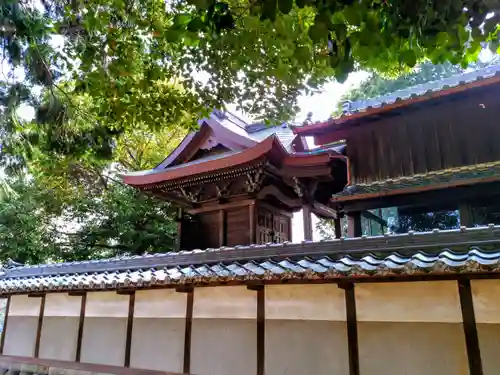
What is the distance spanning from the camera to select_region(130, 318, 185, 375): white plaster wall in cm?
644

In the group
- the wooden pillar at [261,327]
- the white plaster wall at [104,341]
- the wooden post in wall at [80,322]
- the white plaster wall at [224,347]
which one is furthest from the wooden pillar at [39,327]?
the wooden pillar at [261,327]

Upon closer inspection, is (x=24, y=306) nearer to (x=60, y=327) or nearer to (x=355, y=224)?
(x=60, y=327)

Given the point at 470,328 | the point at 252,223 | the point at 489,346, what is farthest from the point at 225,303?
the point at 489,346

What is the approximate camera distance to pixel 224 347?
5984 millimetres

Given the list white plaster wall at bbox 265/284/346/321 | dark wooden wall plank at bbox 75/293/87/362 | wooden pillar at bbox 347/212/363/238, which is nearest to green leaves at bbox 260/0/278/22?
white plaster wall at bbox 265/284/346/321

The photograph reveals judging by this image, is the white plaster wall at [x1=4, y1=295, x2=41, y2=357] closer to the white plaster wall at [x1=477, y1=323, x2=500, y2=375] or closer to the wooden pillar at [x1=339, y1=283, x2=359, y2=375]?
the wooden pillar at [x1=339, y1=283, x2=359, y2=375]

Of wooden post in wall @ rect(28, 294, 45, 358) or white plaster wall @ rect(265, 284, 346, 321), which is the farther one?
wooden post in wall @ rect(28, 294, 45, 358)

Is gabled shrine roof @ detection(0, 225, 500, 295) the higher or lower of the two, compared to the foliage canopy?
lower

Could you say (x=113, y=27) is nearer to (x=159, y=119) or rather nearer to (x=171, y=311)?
(x=159, y=119)

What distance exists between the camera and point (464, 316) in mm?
4363

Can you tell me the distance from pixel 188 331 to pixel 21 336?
16.3 ft

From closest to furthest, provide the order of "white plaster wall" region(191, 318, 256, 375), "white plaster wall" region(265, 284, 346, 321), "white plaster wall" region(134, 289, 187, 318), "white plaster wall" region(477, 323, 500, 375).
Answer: "white plaster wall" region(477, 323, 500, 375) → "white plaster wall" region(265, 284, 346, 321) → "white plaster wall" region(191, 318, 256, 375) → "white plaster wall" region(134, 289, 187, 318)

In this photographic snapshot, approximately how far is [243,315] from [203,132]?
531 centimetres

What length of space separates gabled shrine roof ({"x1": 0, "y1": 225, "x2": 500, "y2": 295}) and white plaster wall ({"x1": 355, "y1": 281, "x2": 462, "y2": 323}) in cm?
39
